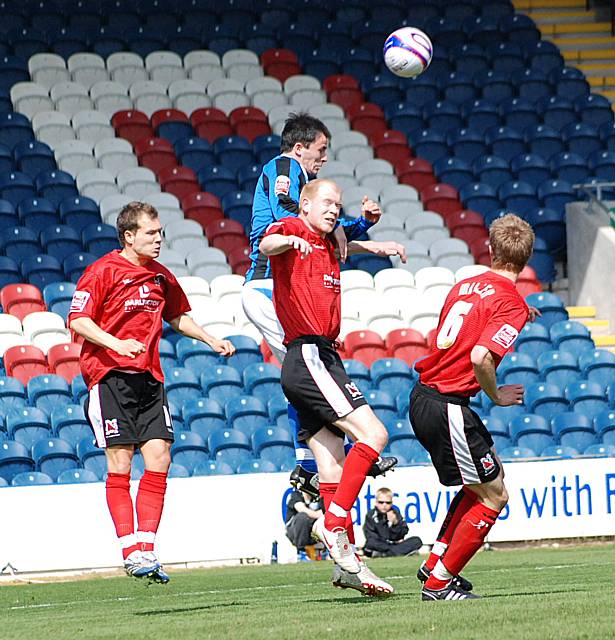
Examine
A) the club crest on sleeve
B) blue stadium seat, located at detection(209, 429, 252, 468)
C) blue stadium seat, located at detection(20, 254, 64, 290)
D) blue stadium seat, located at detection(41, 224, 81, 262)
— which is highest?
blue stadium seat, located at detection(41, 224, 81, 262)

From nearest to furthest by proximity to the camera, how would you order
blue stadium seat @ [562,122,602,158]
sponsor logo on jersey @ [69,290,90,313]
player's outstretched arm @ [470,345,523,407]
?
player's outstretched arm @ [470,345,523,407], sponsor logo on jersey @ [69,290,90,313], blue stadium seat @ [562,122,602,158]

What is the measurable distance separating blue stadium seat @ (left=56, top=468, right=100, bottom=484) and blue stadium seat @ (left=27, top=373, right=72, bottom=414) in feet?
5.05

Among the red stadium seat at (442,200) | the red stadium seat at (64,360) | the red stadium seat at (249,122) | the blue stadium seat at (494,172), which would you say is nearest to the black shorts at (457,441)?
the red stadium seat at (64,360)

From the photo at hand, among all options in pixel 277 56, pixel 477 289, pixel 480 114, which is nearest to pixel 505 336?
pixel 477 289

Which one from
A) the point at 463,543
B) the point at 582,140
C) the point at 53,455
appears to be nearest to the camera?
the point at 463,543

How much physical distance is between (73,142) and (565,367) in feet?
26.9

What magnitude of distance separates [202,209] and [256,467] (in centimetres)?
557

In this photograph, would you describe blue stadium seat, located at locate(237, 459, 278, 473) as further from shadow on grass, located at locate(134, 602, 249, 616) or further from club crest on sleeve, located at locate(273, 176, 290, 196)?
club crest on sleeve, located at locate(273, 176, 290, 196)

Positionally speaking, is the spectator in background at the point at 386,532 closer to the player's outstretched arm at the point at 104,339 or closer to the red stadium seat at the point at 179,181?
the red stadium seat at the point at 179,181

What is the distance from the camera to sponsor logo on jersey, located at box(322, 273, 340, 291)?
21.0 feet

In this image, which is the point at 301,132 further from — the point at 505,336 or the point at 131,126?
the point at 131,126

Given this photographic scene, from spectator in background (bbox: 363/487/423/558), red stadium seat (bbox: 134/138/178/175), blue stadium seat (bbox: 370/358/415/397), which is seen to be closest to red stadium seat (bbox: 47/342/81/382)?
blue stadium seat (bbox: 370/358/415/397)

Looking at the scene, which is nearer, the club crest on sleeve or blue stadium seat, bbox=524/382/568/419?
the club crest on sleeve

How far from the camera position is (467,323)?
615cm
